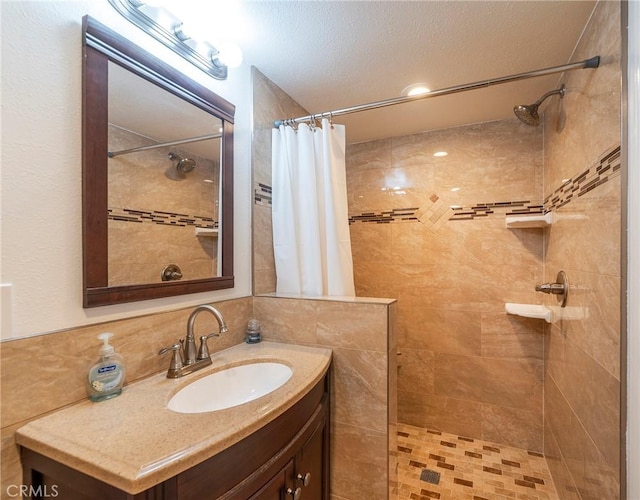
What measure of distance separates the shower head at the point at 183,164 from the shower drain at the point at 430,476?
2120mm

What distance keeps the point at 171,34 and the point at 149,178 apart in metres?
0.58

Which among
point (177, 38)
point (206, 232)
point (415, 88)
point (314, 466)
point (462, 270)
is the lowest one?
point (314, 466)

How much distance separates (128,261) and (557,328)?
2143 millimetres

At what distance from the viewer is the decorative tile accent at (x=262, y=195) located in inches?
65.0

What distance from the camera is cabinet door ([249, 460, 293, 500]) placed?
2.79ft

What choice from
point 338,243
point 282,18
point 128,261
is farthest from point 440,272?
point 128,261

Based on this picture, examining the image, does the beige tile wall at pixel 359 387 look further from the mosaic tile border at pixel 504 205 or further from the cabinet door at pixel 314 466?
the mosaic tile border at pixel 504 205

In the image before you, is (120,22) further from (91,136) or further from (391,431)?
(391,431)

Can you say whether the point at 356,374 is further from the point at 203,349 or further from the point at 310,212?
the point at 310,212

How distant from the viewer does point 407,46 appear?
1445 millimetres

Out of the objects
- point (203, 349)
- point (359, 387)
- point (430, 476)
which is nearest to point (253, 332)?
point (203, 349)

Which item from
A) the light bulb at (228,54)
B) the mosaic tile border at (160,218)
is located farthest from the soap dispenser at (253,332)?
the light bulb at (228,54)

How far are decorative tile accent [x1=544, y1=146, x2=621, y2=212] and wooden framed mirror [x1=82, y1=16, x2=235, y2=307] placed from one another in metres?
1.49

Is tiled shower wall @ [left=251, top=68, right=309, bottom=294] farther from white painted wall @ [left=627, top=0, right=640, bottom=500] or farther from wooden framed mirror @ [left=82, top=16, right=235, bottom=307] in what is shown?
white painted wall @ [left=627, top=0, right=640, bottom=500]
